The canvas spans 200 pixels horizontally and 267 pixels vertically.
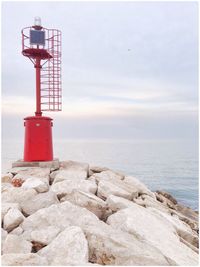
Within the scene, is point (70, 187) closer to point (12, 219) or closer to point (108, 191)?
point (108, 191)

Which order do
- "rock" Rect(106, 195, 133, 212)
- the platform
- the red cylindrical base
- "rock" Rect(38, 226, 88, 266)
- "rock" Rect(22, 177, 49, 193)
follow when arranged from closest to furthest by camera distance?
1. "rock" Rect(38, 226, 88, 266)
2. "rock" Rect(106, 195, 133, 212)
3. "rock" Rect(22, 177, 49, 193)
4. the platform
5. the red cylindrical base

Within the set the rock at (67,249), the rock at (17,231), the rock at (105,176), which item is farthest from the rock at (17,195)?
the rock at (105,176)

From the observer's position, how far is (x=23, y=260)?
3375mm

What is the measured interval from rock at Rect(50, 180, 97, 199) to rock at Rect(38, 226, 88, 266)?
1.63 metres

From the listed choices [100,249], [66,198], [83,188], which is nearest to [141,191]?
[83,188]

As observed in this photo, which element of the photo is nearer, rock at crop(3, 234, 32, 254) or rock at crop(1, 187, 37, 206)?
rock at crop(3, 234, 32, 254)

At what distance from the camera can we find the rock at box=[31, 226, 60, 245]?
12.9 ft

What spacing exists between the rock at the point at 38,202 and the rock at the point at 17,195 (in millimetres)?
142

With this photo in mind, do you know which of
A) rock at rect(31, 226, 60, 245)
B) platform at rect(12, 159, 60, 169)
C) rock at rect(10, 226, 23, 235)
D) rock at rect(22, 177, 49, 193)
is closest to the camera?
rock at rect(31, 226, 60, 245)

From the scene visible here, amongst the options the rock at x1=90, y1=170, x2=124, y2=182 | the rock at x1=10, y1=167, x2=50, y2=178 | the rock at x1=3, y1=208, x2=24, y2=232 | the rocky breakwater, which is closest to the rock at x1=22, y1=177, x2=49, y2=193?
the rocky breakwater

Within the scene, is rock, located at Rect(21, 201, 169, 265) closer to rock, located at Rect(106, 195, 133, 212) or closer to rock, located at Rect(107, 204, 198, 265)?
rock, located at Rect(107, 204, 198, 265)

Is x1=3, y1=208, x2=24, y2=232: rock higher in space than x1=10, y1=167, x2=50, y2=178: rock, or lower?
lower

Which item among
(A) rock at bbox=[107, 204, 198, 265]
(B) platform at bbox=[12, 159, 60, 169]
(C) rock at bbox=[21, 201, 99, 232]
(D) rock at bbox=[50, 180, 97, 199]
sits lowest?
(A) rock at bbox=[107, 204, 198, 265]

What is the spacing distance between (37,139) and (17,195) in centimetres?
276
